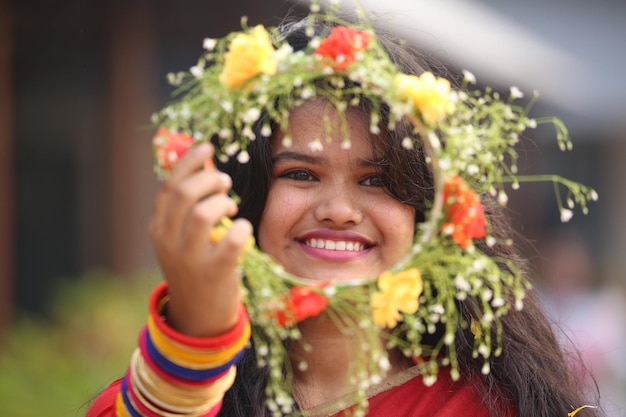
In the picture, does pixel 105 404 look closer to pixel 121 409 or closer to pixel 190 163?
pixel 121 409

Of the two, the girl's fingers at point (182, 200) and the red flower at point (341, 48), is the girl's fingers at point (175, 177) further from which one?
the red flower at point (341, 48)

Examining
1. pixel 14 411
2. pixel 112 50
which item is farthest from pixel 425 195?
pixel 112 50

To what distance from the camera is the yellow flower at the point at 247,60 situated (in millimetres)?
1933

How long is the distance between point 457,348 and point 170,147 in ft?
3.20

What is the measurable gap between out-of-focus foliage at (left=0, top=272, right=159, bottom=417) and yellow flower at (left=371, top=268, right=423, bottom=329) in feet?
9.56

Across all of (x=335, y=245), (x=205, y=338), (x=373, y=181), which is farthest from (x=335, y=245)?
(x=205, y=338)

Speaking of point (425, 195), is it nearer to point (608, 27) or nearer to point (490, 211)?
point (490, 211)

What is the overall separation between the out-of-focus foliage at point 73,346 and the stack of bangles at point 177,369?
2791 millimetres

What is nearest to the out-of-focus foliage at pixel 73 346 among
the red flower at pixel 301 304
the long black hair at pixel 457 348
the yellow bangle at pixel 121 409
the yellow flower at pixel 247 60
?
the long black hair at pixel 457 348

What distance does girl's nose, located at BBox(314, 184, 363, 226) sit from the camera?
227 centimetres

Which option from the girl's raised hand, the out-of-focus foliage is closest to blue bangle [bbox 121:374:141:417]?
the girl's raised hand

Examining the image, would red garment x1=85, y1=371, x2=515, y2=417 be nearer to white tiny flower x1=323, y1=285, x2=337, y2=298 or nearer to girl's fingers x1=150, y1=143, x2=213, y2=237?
white tiny flower x1=323, y1=285, x2=337, y2=298

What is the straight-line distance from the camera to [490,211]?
2.73 m

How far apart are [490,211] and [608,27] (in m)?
7.54
